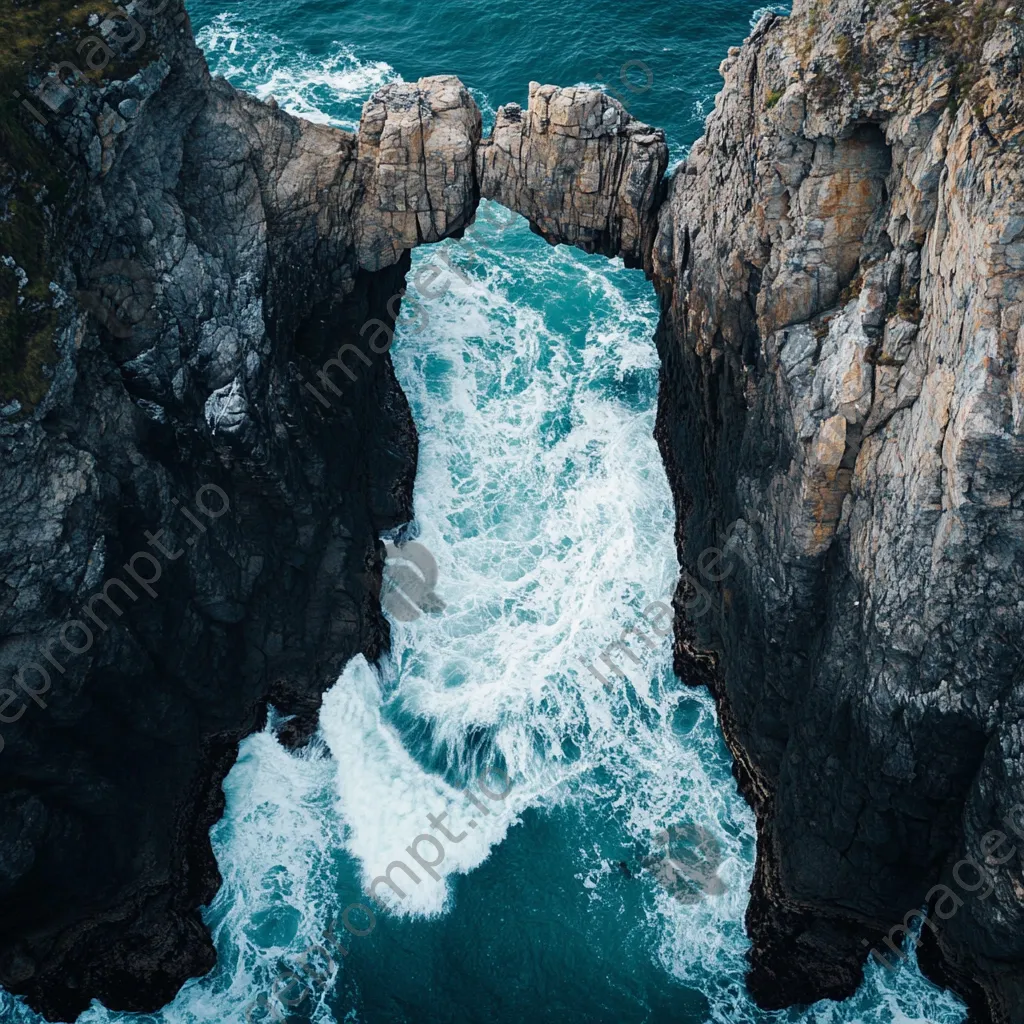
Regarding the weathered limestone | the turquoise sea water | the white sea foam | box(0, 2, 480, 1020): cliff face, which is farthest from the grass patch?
the white sea foam

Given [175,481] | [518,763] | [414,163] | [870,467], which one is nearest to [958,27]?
[870,467]

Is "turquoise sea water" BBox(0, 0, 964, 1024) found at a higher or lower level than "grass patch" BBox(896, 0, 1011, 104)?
lower

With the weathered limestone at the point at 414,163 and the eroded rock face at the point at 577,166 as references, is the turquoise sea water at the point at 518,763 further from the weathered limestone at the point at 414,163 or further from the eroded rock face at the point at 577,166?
the weathered limestone at the point at 414,163

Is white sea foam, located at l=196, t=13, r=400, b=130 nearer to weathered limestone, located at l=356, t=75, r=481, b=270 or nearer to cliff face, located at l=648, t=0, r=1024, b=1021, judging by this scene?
weathered limestone, located at l=356, t=75, r=481, b=270

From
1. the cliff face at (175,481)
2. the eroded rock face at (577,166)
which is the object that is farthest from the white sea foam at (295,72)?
the eroded rock face at (577,166)

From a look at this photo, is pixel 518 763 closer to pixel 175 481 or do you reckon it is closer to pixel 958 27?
pixel 175 481
